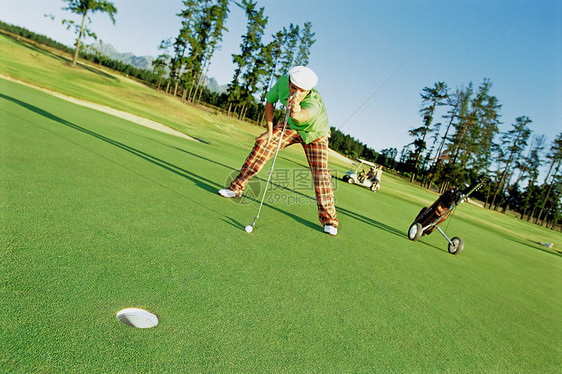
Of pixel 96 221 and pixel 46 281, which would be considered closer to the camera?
pixel 46 281

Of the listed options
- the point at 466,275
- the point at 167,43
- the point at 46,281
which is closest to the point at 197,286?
the point at 46,281

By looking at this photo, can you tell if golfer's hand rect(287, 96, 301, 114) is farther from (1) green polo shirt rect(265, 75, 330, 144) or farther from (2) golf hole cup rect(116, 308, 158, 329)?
(2) golf hole cup rect(116, 308, 158, 329)

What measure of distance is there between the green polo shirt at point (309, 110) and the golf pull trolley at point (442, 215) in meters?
2.83

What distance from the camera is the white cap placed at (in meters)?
4.12

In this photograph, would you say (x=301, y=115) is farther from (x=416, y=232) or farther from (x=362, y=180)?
(x=362, y=180)

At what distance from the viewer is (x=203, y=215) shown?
4.17 metres

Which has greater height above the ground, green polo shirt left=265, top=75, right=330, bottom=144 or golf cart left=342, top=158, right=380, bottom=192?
green polo shirt left=265, top=75, right=330, bottom=144

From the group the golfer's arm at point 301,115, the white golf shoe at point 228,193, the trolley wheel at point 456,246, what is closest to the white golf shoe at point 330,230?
the white golf shoe at point 228,193

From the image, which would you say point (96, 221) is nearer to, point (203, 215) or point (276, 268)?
point (203, 215)

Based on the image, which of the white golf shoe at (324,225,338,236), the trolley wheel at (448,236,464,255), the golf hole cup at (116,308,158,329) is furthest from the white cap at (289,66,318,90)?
the trolley wheel at (448,236,464,255)

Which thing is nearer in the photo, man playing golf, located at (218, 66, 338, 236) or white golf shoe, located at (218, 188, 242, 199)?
man playing golf, located at (218, 66, 338, 236)

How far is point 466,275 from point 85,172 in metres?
5.86

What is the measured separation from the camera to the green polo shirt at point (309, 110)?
438 centimetres

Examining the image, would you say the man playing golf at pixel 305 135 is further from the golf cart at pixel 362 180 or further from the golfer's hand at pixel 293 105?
the golf cart at pixel 362 180
